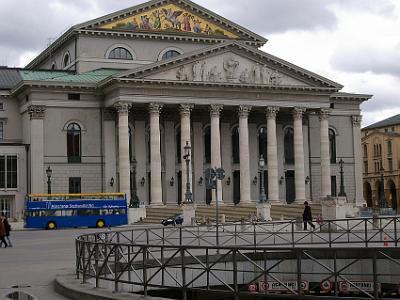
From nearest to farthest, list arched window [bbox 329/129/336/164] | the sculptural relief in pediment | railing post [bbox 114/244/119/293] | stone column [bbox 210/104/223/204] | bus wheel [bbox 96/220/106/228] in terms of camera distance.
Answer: railing post [bbox 114/244/119/293] → bus wheel [bbox 96/220/106/228] → the sculptural relief in pediment → stone column [bbox 210/104/223/204] → arched window [bbox 329/129/336/164]

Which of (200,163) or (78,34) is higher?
(78,34)

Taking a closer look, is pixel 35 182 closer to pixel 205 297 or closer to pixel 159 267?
pixel 205 297

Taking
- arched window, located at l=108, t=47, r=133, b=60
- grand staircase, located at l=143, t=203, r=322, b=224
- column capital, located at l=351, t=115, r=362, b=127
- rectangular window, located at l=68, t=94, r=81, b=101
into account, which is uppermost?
arched window, located at l=108, t=47, r=133, b=60

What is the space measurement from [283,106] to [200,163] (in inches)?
388

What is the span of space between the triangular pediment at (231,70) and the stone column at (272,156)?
3.22 m

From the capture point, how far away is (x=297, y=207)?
7212 cm

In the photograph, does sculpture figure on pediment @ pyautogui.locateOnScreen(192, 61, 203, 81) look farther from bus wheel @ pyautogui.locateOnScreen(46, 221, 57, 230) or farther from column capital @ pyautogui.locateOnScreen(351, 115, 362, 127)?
column capital @ pyautogui.locateOnScreen(351, 115, 362, 127)

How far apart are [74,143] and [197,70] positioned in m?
13.4

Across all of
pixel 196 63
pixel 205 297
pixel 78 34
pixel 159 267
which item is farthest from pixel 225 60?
pixel 159 267

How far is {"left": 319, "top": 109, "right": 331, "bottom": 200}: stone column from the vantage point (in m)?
77.9

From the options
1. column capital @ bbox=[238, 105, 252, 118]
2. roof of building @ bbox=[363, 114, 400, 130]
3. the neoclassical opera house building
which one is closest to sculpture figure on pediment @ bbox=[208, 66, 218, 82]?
the neoclassical opera house building

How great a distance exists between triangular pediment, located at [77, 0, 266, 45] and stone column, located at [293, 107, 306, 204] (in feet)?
38.4

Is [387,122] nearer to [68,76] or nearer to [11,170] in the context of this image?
[68,76]

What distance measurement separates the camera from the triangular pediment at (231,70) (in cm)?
7112
